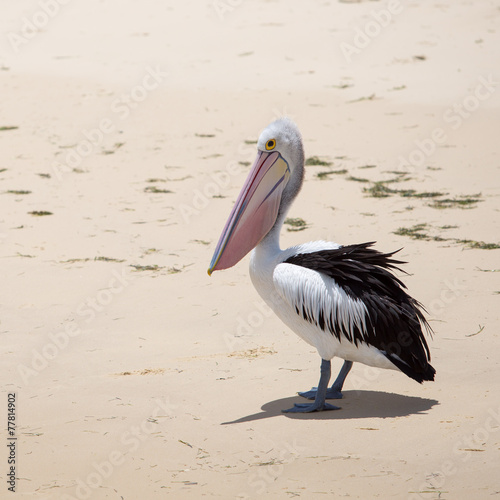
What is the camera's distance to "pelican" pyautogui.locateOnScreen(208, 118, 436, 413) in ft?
12.6

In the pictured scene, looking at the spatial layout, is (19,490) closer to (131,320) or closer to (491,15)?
(131,320)

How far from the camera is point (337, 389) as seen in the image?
4.21 metres

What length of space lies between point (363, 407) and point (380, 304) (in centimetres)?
56

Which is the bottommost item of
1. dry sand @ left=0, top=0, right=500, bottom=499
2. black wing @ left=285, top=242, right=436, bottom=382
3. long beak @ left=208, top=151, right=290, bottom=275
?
dry sand @ left=0, top=0, right=500, bottom=499

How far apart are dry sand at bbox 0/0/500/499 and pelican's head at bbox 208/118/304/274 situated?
0.72 meters

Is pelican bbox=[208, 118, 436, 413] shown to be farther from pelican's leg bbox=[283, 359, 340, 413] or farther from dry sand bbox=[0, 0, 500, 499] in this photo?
dry sand bbox=[0, 0, 500, 499]

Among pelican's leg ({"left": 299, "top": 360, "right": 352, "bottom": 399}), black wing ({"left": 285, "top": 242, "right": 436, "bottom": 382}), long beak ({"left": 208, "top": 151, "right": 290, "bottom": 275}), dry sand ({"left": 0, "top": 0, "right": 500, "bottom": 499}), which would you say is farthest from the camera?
long beak ({"left": 208, "top": 151, "right": 290, "bottom": 275})

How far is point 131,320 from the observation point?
525cm

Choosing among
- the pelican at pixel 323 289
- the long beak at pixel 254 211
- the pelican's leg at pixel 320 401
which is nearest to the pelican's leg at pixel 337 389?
the pelican at pixel 323 289

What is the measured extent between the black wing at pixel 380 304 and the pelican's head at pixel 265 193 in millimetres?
315

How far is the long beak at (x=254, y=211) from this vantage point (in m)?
4.27

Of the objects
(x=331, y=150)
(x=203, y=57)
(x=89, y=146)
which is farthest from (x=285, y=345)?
(x=203, y=57)

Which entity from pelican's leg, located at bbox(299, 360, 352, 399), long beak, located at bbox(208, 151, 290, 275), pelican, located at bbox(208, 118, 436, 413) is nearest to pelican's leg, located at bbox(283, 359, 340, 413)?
pelican, located at bbox(208, 118, 436, 413)

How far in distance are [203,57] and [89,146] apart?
4697mm
